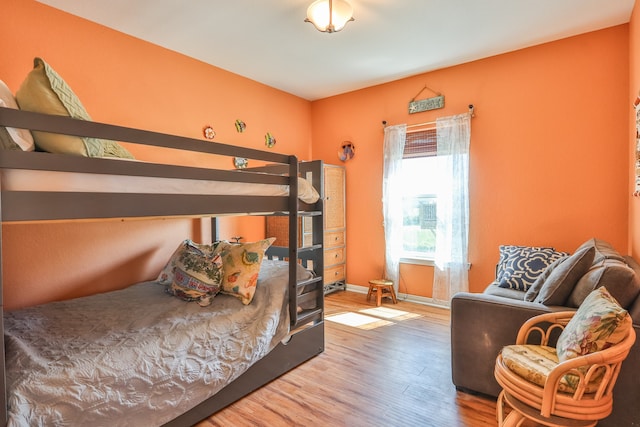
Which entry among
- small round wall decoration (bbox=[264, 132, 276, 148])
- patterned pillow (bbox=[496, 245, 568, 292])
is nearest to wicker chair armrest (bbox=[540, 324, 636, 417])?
patterned pillow (bbox=[496, 245, 568, 292])

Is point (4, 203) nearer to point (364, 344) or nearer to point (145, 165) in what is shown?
point (145, 165)

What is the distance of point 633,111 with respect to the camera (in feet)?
7.96

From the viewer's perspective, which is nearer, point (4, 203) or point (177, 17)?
point (4, 203)

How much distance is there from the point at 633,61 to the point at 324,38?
7.94ft

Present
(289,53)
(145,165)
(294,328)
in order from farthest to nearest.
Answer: (289,53), (294,328), (145,165)

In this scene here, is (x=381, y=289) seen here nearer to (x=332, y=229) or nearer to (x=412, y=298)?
(x=412, y=298)

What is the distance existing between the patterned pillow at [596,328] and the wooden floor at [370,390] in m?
0.67

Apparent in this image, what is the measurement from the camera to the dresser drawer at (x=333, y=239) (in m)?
3.99

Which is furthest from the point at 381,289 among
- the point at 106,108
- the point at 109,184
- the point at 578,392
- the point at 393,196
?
the point at 106,108

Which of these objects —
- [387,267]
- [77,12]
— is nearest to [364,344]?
[387,267]

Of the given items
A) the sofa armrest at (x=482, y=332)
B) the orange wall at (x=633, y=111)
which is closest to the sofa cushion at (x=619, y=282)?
the sofa armrest at (x=482, y=332)

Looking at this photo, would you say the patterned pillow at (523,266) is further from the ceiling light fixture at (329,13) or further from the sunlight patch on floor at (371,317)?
the ceiling light fixture at (329,13)

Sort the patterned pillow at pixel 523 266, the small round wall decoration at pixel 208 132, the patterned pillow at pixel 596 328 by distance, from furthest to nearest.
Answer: the small round wall decoration at pixel 208 132, the patterned pillow at pixel 523 266, the patterned pillow at pixel 596 328

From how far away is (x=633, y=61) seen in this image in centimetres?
246
